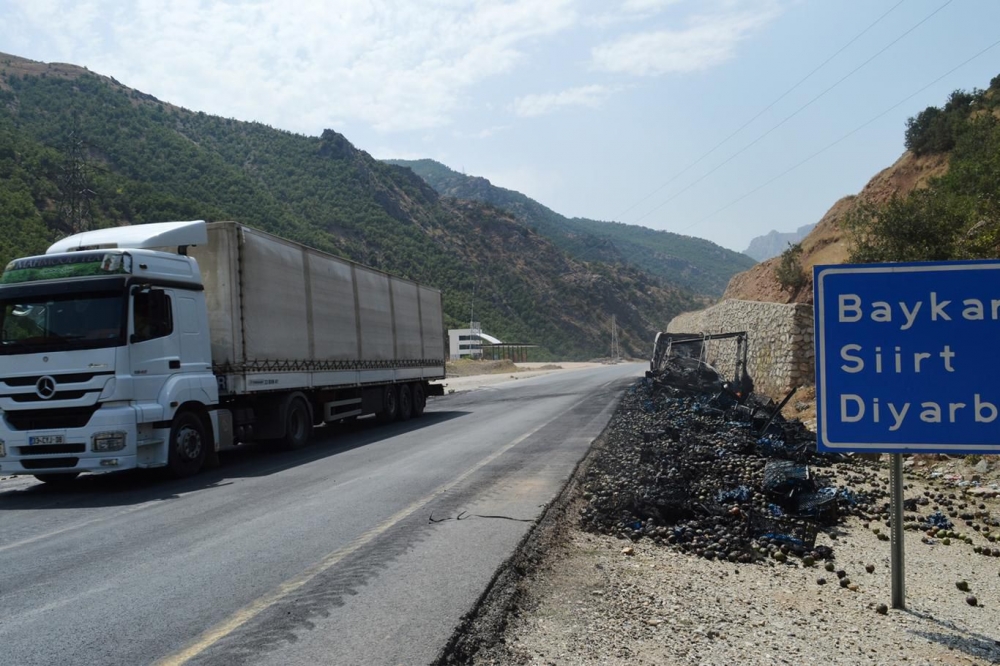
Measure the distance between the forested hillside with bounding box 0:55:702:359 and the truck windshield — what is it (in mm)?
31253

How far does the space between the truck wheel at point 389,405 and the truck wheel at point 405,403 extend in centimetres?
18

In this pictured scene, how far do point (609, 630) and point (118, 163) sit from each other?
73514 mm

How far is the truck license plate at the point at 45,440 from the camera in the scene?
31.6 ft

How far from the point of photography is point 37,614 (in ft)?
16.4

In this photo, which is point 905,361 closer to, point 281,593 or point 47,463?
point 281,593

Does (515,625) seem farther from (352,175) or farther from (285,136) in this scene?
(285,136)

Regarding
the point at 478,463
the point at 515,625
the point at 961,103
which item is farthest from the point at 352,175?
the point at 515,625

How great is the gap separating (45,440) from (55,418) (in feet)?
1.01

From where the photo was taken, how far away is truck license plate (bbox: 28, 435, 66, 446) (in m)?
9.62

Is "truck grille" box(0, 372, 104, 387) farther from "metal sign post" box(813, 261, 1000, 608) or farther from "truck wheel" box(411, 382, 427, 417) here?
"truck wheel" box(411, 382, 427, 417)

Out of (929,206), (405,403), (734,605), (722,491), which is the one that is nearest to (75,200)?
(405,403)

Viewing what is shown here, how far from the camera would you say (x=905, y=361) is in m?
4.84

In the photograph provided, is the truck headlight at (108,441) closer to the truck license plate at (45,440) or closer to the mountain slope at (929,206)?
the truck license plate at (45,440)

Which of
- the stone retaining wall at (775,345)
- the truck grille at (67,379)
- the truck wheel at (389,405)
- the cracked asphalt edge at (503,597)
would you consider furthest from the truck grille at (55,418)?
the stone retaining wall at (775,345)
